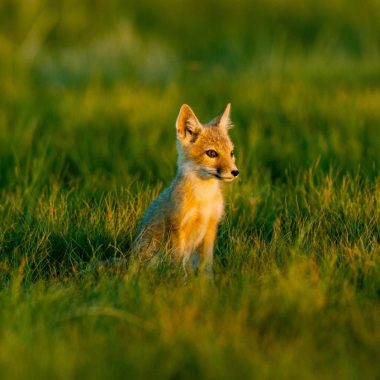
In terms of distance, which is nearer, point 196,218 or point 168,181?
point 196,218


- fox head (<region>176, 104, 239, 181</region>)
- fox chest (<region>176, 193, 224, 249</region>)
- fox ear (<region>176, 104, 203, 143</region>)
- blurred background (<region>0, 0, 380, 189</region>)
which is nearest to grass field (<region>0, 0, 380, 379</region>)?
blurred background (<region>0, 0, 380, 189</region>)

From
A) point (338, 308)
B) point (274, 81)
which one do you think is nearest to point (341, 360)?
point (338, 308)

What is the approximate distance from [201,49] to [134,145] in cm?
608

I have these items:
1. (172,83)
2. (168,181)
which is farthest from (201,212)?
(172,83)

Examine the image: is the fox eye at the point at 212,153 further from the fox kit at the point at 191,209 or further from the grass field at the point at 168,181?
the grass field at the point at 168,181

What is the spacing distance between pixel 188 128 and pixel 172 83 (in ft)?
15.0

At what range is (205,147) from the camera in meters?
5.43

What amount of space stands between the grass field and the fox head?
458 millimetres

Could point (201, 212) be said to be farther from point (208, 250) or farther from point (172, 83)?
point (172, 83)

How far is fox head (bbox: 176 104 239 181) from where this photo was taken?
520 centimetres

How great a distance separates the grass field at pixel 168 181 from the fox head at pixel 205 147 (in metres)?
0.46

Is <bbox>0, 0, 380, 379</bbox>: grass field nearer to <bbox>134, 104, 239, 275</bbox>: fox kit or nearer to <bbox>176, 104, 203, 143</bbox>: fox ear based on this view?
<bbox>134, 104, 239, 275</bbox>: fox kit

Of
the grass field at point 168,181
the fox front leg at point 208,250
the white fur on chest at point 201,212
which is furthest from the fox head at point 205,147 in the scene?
the grass field at point 168,181

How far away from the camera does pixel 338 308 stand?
381 cm
